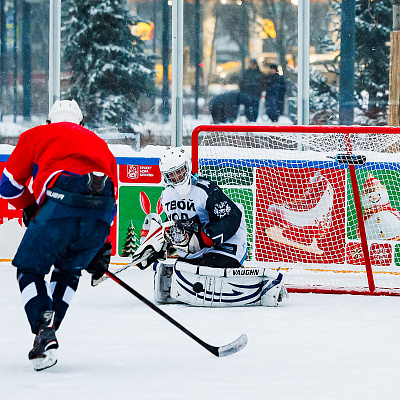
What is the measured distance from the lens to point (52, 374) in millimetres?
3264

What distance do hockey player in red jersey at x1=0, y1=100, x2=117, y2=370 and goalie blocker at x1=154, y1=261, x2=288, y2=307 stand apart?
1.42 m

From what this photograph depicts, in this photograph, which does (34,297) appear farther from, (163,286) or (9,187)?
(163,286)

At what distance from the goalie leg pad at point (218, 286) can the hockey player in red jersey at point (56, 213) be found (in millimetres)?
1416

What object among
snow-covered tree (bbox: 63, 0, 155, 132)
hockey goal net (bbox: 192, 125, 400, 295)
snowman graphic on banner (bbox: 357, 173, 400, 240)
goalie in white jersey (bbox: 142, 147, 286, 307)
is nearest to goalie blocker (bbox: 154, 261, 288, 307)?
goalie in white jersey (bbox: 142, 147, 286, 307)

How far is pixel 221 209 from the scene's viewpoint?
4824 millimetres

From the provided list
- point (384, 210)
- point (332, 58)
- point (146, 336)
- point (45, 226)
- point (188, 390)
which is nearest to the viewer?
point (188, 390)

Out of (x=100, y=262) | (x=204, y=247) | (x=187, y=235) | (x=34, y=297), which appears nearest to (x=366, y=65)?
(x=204, y=247)

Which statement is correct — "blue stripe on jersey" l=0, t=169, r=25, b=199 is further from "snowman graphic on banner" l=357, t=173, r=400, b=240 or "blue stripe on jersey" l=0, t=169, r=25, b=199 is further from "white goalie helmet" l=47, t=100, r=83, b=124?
"snowman graphic on banner" l=357, t=173, r=400, b=240

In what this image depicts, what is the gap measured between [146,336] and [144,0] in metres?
4.03

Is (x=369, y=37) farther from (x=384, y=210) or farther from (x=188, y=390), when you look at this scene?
(x=188, y=390)

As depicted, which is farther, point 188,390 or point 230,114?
point 230,114

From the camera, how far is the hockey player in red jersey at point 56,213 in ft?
10.7

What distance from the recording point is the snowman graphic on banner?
19.1 feet

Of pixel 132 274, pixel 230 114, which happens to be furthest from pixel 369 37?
pixel 132 274
